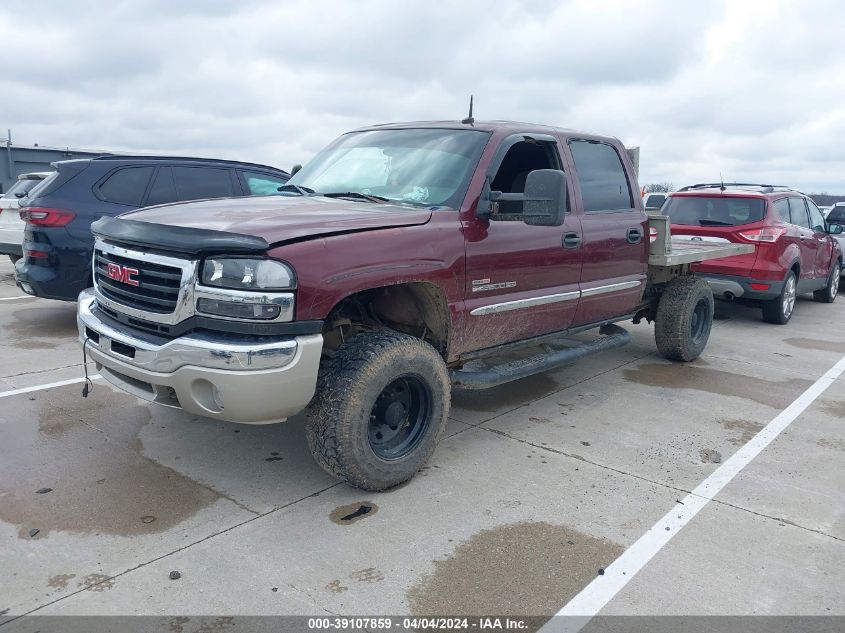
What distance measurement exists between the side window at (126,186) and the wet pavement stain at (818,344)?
7333 mm

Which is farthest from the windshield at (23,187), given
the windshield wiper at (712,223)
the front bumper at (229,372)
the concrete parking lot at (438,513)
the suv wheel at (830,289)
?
the suv wheel at (830,289)

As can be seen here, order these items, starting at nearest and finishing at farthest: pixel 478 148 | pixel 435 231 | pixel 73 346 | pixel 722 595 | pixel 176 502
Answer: pixel 722 595
pixel 176 502
pixel 435 231
pixel 478 148
pixel 73 346

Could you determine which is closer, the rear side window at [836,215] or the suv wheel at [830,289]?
the suv wheel at [830,289]

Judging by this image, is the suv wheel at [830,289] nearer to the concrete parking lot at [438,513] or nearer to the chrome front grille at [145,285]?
the concrete parking lot at [438,513]

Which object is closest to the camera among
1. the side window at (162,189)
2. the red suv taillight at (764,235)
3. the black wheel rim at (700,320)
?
the black wheel rim at (700,320)

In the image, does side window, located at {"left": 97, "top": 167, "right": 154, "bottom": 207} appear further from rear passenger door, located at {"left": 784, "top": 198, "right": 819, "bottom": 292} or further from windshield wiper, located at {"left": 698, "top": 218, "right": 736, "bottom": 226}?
rear passenger door, located at {"left": 784, "top": 198, "right": 819, "bottom": 292}

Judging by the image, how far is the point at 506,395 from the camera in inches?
215

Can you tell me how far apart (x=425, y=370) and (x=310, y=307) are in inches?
32.3

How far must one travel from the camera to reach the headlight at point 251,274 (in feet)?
10.0

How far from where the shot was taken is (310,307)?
10.4 feet

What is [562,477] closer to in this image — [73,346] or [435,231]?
[435,231]

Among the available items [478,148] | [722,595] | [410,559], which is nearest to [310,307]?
[410,559]

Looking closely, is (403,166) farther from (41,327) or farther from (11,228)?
(11,228)

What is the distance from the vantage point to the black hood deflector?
305 cm
